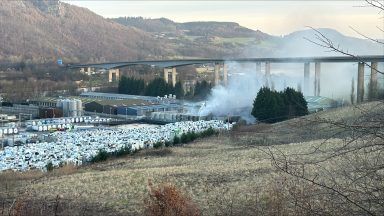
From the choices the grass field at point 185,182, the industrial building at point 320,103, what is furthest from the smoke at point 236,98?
the grass field at point 185,182

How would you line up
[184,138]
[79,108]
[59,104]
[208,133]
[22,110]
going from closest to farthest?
[184,138] < [208,133] < [79,108] < [59,104] < [22,110]

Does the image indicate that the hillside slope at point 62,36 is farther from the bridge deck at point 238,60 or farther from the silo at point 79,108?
the silo at point 79,108

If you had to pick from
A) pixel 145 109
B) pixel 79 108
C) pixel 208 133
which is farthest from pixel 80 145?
pixel 79 108

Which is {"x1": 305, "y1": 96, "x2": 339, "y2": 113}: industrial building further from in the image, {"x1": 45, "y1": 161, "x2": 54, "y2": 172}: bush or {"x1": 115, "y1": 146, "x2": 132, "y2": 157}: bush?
{"x1": 45, "y1": 161, "x2": 54, "y2": 172}: bush

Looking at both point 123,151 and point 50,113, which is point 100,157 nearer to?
point 123,151

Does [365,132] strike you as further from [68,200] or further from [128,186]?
[128,186]

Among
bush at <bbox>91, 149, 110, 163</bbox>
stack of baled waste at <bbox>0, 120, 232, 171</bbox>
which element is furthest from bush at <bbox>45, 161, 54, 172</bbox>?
bush at <bbox>91, 149, 110, 163</bbox>
